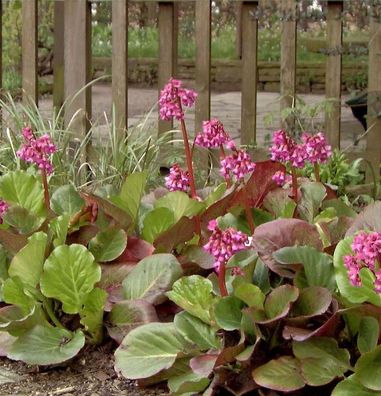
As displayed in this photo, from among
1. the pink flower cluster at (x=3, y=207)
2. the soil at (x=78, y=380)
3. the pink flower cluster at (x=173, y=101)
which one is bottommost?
the soil at (x=78, y=380)

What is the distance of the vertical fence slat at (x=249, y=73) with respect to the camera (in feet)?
18.6

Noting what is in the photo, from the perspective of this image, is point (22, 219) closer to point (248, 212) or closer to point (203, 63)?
point (248, 212)

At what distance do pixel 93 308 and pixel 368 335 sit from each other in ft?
2.46

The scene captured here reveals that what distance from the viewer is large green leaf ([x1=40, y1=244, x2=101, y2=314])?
2.64 meters

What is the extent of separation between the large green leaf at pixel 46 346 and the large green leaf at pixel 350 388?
700 millimetres

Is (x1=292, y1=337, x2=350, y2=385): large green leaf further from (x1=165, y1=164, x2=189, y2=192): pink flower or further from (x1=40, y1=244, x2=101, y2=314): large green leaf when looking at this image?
(x1=165, y1=164, x2=189, y2=192): pink flower

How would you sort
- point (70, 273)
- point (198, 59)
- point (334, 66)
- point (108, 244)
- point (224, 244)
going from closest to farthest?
1. point (224, 244)
2. point (70, 273)
3. point (108, 244)
4. point (334, 66)
5. point (198, 59)

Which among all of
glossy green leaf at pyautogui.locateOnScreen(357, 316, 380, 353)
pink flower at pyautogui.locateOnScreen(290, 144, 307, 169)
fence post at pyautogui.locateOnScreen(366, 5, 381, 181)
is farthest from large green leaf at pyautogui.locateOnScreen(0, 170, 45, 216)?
fence post at pyautogui.locateOnScreen(366, 5, 381, 181)

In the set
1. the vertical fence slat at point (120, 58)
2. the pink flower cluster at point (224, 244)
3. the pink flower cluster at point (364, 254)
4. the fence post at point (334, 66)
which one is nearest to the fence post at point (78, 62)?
the vertical fence slat at point (120, 58)

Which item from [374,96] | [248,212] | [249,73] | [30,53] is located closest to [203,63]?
[249,73]

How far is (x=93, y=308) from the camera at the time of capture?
2664mm

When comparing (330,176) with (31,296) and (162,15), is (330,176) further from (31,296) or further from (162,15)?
(31,296)

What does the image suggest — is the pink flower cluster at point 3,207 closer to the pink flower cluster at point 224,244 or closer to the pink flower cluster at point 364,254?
the pink flower cluster at point 224,244

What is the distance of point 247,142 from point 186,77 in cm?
1223
